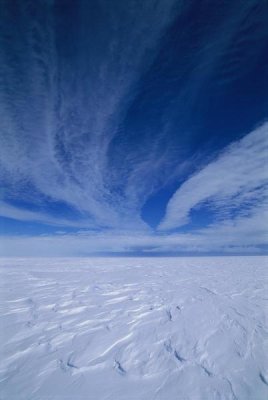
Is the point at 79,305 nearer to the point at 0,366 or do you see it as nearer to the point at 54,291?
the point at 54,291

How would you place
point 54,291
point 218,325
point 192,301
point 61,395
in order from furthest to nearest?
point 54,291
point 192,301
point 218,325
point 61,395

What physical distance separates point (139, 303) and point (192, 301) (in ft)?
5.63

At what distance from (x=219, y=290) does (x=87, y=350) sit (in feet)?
19.8

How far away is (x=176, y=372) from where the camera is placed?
2.88 meters

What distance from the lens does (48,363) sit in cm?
308

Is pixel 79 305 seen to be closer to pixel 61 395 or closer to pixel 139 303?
pixel 139 303

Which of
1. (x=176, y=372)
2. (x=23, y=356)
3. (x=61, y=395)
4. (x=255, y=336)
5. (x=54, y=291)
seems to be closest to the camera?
(x=61, y=395)

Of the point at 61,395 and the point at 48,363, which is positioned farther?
the point at 48,363

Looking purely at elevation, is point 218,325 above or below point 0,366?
above

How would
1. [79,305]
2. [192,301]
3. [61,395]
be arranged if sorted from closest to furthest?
[61,395] → [79,305] → [192,301]

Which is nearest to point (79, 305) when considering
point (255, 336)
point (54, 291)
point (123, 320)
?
point (123, 320)

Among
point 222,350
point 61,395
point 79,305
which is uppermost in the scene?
point 79,305

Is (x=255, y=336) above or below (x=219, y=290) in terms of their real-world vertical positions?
below

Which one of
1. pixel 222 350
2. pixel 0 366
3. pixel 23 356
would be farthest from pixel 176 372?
pixel 0 366
